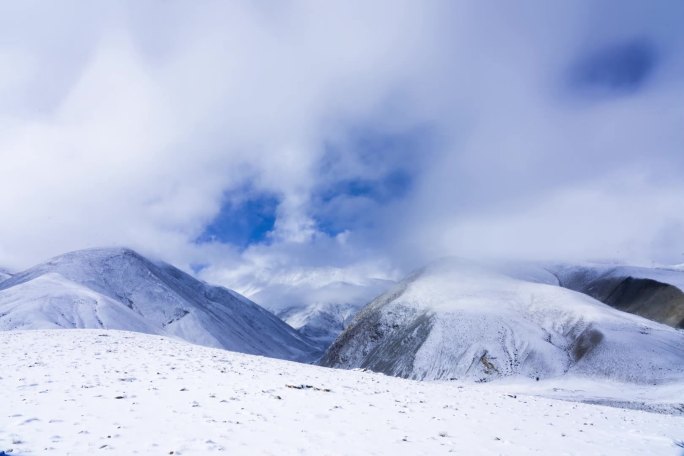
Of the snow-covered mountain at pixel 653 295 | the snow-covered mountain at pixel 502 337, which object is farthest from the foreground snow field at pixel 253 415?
the snow-covered mountain at pixel 653 295

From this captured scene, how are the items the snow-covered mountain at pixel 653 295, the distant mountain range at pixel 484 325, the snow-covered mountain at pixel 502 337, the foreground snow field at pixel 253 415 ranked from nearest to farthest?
the foreground snow field at pixel 253 415, the snow-covered mountain at pixel 502 337, the distant mountain range at pixel 484 325, the snow-covered mountain at pixel 653 295

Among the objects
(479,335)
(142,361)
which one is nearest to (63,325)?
(479,335)

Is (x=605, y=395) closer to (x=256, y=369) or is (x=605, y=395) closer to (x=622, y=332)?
(x=622, y=332)

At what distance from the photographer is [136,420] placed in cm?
1373

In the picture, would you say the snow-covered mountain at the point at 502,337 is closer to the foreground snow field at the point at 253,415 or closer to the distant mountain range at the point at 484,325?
the distant mountain range at the point at 484,325

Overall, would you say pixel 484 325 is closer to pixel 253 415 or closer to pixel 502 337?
pixel 502 337

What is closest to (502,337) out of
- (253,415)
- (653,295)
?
(653,295)

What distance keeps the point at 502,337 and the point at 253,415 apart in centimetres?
11174

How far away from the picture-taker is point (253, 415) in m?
15.4

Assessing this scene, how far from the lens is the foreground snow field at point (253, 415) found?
12.4m

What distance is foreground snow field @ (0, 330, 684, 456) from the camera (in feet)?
40.5

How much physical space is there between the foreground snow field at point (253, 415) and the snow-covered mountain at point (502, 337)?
86168 millimetres

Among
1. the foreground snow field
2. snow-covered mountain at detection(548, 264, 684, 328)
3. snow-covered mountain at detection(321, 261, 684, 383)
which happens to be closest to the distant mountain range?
snow-covered mountain at detection(321, 261, 684, 383)

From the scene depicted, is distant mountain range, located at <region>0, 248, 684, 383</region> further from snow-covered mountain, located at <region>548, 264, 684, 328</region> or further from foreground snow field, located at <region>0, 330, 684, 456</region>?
foreground snow field, located at <region>0, 330, 684, 456</region>
